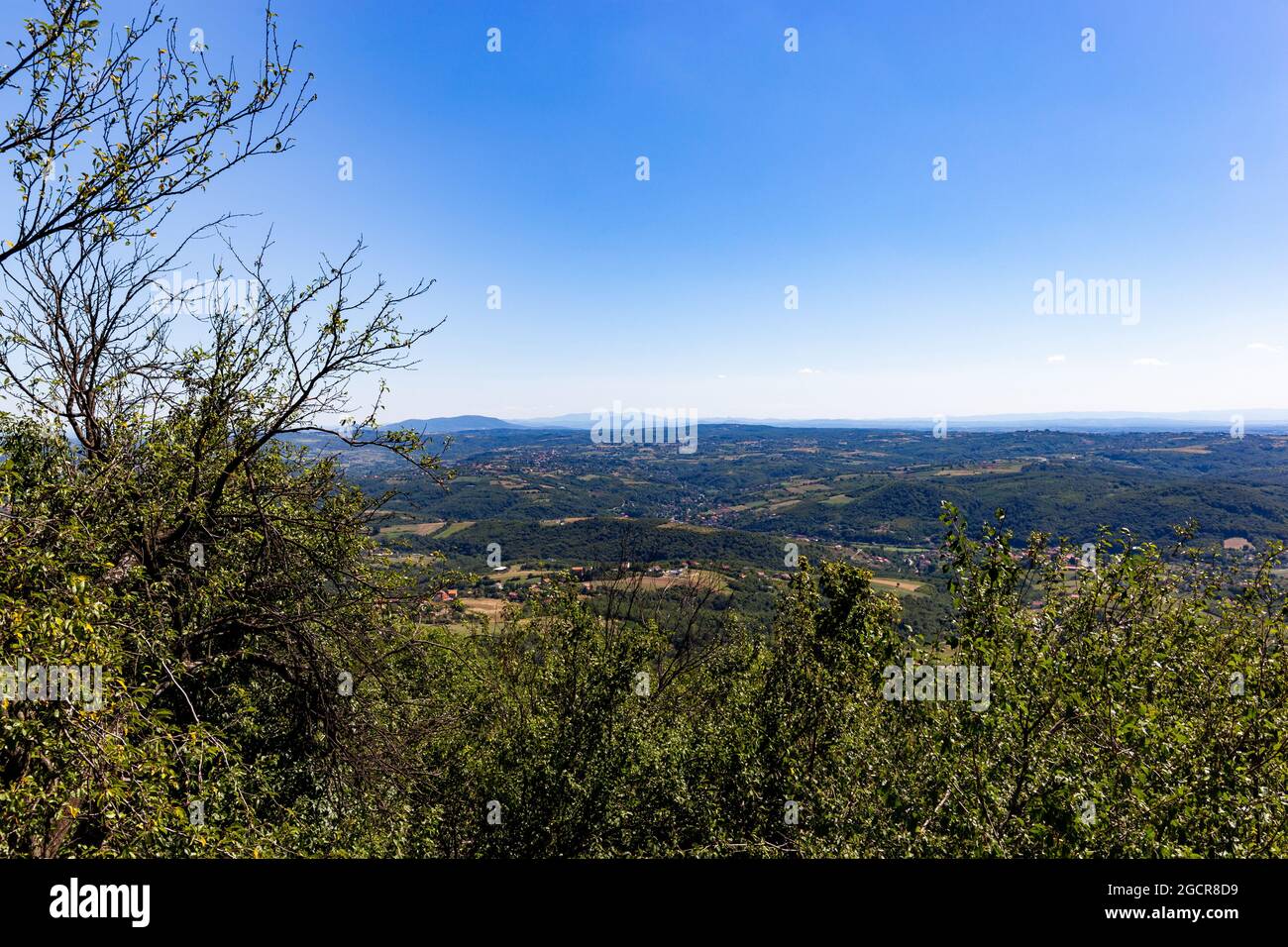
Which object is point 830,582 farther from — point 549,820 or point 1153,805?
point 549,820

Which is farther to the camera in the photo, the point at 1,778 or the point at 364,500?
the point at 364,500

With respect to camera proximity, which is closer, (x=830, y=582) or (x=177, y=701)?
(x=177, y=701)

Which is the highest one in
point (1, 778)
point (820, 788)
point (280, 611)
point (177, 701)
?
point (280, 611)
